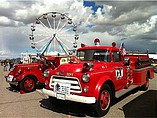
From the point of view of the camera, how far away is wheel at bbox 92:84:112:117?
557 centimetres

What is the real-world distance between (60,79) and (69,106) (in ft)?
4.58

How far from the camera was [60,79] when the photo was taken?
6.01 m

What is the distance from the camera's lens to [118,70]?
6.87 metres

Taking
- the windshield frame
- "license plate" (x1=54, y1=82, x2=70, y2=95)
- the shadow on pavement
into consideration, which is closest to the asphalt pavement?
the shadow on pavement

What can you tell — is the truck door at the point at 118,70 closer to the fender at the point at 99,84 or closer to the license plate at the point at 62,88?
the fender at the point at 99,84

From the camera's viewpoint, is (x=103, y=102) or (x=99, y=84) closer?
(x=99, y=84)

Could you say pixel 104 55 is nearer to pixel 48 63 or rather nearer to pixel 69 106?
pixel 69 106

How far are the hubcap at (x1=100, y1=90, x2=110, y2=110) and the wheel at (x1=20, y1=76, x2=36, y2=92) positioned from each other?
4.76 meters

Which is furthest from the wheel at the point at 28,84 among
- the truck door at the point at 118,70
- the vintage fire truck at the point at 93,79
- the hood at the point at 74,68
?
the truck door at the point at 118,70

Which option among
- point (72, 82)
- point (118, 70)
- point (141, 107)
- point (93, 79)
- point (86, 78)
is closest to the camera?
point (86, 78)

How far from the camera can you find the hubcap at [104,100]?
580 cm

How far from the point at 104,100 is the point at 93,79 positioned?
2.66 ft

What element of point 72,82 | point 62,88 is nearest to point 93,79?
point 72,82

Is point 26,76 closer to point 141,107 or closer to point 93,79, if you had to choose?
point 93,79
